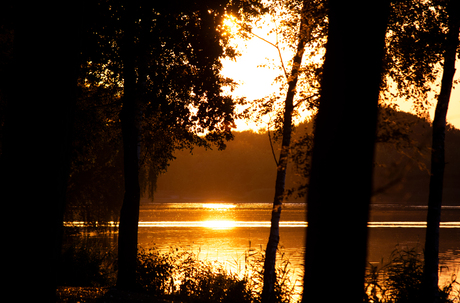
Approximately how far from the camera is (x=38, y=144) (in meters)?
4.26

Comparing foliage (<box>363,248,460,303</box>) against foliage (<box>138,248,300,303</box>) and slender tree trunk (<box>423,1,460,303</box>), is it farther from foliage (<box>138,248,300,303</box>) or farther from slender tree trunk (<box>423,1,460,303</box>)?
foliage (<box>138,248,300,303</box>)

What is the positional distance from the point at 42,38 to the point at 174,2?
5.13 m

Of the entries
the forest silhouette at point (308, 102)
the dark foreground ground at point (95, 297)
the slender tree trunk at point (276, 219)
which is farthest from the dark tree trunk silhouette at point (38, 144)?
the slender tree trunk at point (276, 219)

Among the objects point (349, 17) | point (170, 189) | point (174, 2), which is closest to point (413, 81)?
point (174, 2)

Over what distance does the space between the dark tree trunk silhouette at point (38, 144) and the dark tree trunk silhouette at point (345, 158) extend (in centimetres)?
254

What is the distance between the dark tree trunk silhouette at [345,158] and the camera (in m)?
3.62

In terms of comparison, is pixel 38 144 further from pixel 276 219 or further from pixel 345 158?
pixel 276 219

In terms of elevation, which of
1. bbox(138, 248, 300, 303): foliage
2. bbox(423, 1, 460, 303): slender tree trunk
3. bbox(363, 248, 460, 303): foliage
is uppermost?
bbox(423, 1, 460, 303): slender tree trunk

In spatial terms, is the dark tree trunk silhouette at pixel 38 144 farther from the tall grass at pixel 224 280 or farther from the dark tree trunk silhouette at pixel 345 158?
the tall grass at pixel 224 280

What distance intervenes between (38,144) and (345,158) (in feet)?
9.63

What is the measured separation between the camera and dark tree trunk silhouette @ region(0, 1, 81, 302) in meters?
4.24

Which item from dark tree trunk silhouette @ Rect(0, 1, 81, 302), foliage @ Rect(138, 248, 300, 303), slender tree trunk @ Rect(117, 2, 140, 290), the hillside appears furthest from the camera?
slender tree trunk @ Rect(117, 2, 140, 290)

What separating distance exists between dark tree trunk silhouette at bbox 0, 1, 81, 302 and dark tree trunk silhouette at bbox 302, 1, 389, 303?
2.54m

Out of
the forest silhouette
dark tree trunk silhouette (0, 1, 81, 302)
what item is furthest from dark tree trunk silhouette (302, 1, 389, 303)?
dark tree trunk silhouette (0, 1, 81, 302)
